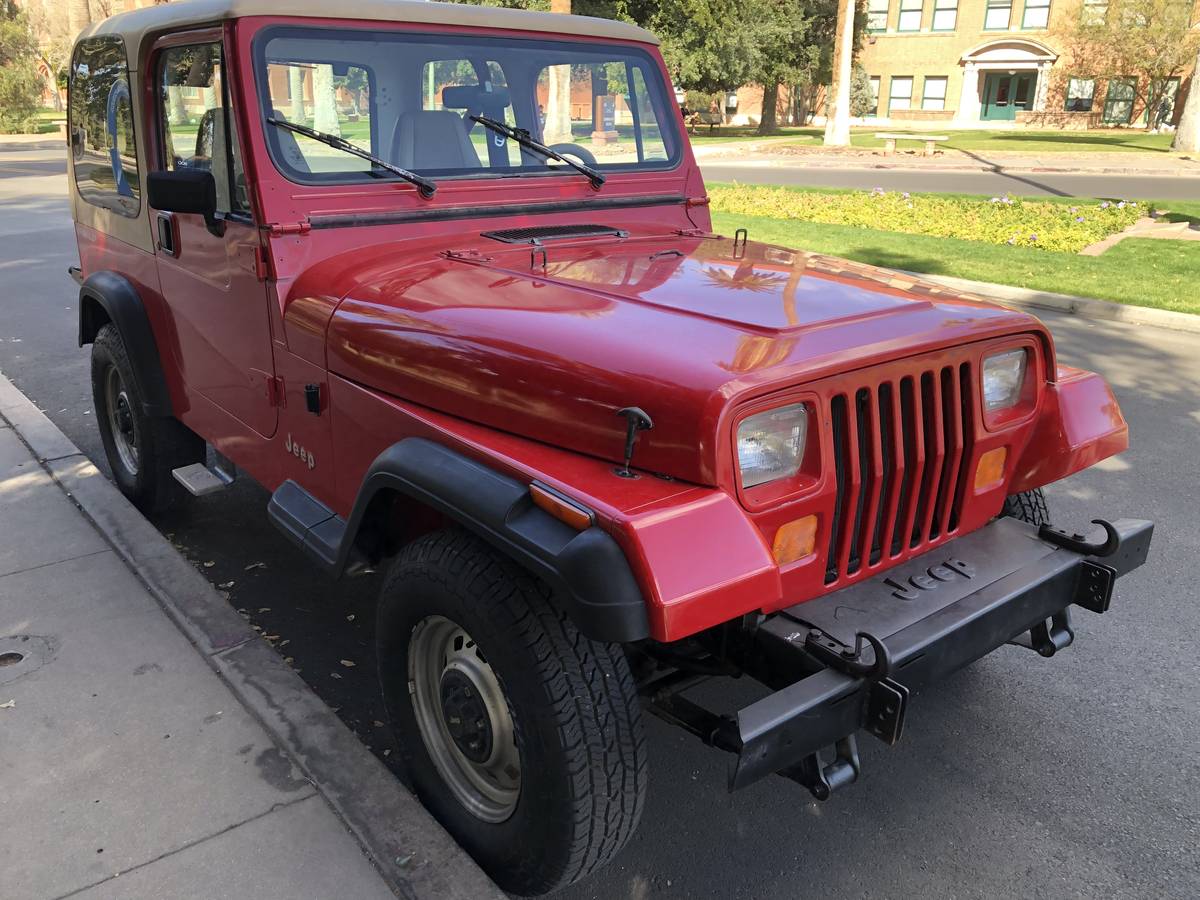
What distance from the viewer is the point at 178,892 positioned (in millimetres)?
2307

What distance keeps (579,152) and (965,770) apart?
253 cm

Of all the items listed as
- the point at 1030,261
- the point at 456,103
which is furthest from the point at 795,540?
the point at 1030,261

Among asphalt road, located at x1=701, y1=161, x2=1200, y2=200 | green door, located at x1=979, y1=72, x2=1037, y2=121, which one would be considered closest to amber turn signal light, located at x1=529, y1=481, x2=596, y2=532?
asphalt road, located at x1=701, y1=161, x2=1200, y2=200

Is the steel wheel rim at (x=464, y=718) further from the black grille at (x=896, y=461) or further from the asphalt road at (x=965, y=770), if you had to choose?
the black grille at (x=896, y=461)

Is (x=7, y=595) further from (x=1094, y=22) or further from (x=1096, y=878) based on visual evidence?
(x=1094, y=22)

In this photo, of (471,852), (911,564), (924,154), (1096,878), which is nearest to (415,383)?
(471,852)

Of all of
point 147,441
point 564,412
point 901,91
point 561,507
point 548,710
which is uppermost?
point 901,91

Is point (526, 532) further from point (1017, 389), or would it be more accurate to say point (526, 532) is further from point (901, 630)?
point (1017, 389)

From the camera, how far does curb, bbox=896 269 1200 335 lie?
7.91m

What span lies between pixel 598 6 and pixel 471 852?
33.5m

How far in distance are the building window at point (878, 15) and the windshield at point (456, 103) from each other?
47650 mm

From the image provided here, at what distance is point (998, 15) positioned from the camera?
43469mm

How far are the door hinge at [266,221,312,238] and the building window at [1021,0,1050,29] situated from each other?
4784cm

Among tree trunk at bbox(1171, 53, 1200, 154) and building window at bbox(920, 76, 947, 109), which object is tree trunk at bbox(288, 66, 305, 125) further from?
building window at bbox(920, 76, 947, 109)
